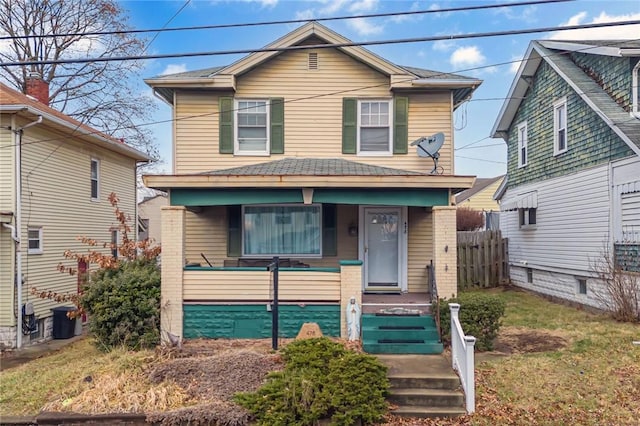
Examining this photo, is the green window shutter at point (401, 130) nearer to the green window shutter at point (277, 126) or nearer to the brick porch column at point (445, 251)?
the brick porch column at point (445, 251)

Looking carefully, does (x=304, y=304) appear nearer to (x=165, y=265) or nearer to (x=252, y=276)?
(x=252, y=276)

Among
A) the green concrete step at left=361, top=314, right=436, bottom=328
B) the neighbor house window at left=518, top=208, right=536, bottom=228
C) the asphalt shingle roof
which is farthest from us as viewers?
the neighbor house window at left=518, top=208, right=536, bottom=228

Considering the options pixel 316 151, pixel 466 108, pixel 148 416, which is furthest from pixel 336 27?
pixel 148 416

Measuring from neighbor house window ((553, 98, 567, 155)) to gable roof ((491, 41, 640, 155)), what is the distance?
0.85 m

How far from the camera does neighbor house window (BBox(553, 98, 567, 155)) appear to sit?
1325 centimetres

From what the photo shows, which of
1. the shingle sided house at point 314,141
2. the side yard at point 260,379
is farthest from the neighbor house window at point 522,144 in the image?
the side yard at point 260,379

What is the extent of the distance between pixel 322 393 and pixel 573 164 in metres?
10.8

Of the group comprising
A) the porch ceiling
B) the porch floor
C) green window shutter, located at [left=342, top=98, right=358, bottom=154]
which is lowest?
the porch floor

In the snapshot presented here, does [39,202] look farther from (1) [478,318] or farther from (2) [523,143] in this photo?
(2) [523,143]

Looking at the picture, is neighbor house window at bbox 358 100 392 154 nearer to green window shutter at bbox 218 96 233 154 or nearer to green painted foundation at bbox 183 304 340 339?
green window shutter at bbox 218 96 233 154

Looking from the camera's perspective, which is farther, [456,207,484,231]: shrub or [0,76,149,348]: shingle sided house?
[456,207,484,231]: shrub

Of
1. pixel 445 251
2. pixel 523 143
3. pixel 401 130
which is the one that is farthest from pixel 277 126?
pixel 523 143

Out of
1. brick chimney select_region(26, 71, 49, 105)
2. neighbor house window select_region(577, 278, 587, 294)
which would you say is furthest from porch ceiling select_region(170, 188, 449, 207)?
brick chimney select_region(26, 71, 49, 105)

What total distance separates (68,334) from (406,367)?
378 inches
